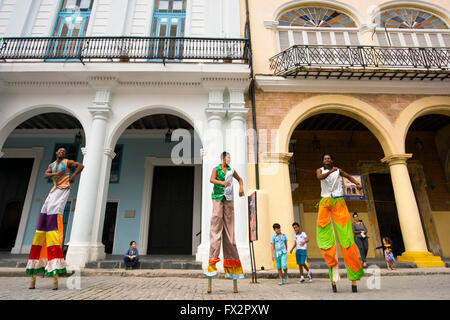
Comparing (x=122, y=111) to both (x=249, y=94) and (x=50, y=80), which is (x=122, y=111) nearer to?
(x=50, y=80)

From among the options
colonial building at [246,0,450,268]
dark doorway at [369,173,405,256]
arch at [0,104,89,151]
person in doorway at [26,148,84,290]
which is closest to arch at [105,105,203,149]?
arch at [0,104,89,151]

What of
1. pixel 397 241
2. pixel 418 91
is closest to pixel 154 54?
pixel 418 91

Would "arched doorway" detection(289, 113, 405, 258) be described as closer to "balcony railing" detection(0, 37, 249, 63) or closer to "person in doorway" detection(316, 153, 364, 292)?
"balcony railing" detection(0, 37, 249, 63)

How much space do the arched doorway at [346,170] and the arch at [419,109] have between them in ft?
7.67

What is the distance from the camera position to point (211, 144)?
25.1 feet

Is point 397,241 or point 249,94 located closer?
point 249,94

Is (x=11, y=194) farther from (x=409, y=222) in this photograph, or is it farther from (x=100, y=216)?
(x=409, y=222)

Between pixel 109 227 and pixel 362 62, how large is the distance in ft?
36.4

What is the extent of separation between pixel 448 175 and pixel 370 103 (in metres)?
6.35

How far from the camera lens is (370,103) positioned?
28.2 feet

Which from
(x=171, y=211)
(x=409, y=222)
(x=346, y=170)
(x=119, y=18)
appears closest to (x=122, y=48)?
(x=119, y=18)

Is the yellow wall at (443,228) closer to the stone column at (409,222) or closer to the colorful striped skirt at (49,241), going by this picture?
the stone column at (409,222)

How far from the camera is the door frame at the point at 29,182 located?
975cm
